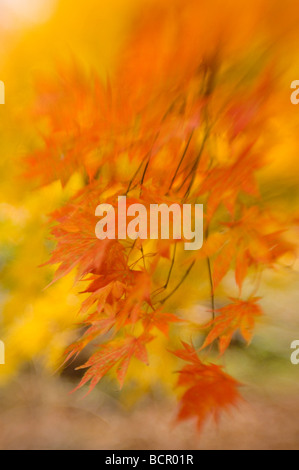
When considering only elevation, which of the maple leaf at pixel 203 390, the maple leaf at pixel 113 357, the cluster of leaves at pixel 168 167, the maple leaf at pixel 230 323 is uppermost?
the cluster of leaves at pixel 168 167

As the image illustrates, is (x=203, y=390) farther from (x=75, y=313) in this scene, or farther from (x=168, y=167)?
(x=168, y=167)

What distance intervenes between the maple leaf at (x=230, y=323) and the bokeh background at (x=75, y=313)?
25mm

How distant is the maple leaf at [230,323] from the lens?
29.3 inches

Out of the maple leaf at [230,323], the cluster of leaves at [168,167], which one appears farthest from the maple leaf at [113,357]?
the maple leaf at [230,323]

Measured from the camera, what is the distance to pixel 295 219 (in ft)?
2.39

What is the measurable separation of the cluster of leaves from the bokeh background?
0.03m

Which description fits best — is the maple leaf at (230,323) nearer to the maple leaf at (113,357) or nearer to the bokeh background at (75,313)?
the bokeh background at (75,313)

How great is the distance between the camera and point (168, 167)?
29.6 inches

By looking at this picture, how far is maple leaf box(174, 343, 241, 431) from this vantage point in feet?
2.41

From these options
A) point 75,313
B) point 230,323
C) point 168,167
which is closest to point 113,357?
point 75,313

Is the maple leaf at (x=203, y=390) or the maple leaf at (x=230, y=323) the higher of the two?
the maple leaf at (x=230, y=323)

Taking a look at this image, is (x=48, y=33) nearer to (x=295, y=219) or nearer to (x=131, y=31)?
(x=131, y=31)

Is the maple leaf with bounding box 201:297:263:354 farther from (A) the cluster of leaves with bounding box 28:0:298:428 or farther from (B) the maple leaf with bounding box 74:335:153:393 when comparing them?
(B) the maple leaf with bounding box 74:335:153:393

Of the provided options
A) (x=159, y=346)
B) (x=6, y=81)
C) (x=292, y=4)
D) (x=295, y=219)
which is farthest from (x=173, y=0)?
(x=159, y=346)
